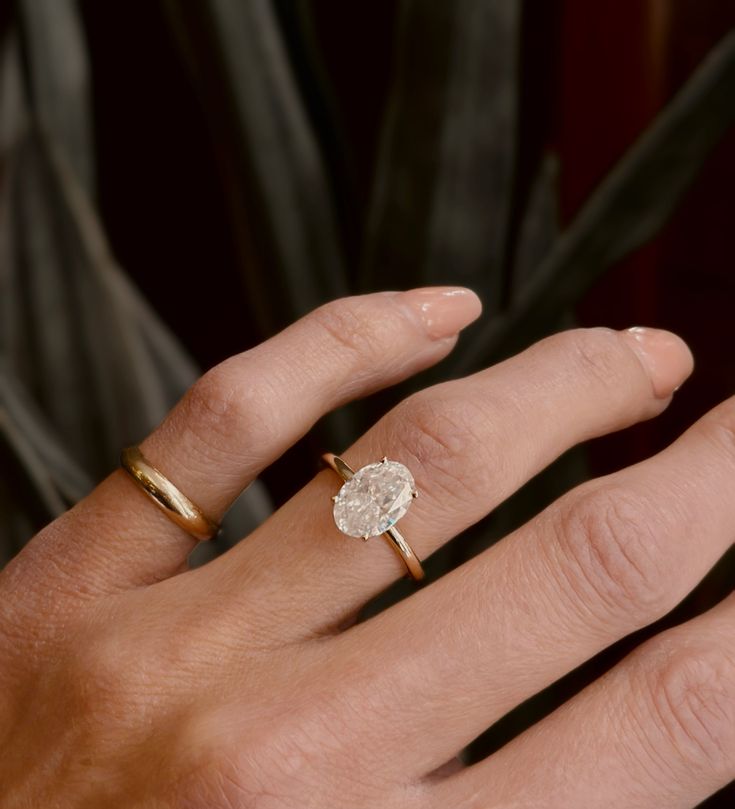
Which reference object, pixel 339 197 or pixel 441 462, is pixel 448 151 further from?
pixel 441 462

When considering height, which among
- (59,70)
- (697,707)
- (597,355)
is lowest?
(697,707)

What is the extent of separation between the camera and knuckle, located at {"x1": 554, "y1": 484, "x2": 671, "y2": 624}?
1.27 feet

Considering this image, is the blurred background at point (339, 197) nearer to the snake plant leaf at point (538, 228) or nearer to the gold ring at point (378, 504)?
the snake plant leaf at point (538, 228)

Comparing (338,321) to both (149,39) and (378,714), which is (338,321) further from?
(149,39)

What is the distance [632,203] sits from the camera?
0.66 metres

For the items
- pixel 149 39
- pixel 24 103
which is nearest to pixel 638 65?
pixel 149 39

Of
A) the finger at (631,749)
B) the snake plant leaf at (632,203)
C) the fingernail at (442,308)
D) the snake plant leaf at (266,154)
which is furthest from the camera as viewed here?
the snake plant leaf at (266,154)

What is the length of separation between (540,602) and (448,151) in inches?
18.6

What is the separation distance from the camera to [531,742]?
1.26 ft

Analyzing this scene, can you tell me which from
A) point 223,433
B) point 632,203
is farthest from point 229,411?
point 632,203

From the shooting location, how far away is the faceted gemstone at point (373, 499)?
0.39m

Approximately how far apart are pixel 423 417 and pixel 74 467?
0.48 m

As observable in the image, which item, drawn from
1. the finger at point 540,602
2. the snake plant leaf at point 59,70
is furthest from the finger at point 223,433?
the snake plant leaf at point 59,70

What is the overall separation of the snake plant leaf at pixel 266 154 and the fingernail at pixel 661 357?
15.8 inches
